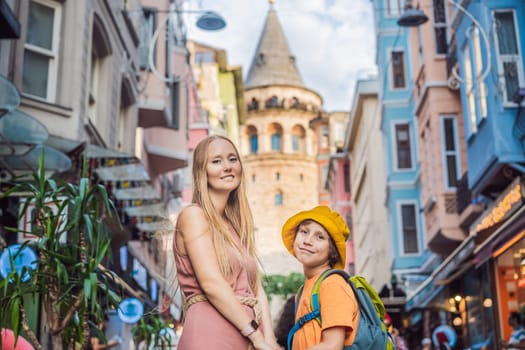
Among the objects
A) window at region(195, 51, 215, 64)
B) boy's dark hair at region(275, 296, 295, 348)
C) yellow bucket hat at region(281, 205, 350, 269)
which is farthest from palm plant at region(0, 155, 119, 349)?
window at region(195, 51, 215, 64)

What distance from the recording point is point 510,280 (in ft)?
51.3

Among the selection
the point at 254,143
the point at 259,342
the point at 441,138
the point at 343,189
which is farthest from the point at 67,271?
the point at 254,143

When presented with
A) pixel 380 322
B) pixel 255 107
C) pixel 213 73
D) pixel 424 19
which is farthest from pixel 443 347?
pixel 255 107

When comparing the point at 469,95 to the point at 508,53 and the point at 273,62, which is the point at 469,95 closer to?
the point at 508,53

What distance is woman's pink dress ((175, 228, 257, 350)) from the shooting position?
3711 mm

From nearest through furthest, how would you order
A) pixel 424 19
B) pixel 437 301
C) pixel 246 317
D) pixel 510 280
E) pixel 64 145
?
pixel 246 317, pixel 64 145, pixel 510 280, pixel 424 19, pixel 437 301

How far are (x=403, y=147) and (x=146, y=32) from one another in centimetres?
1169

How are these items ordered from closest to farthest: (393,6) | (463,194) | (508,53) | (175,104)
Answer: (508,53) → (463,194) → (175,104) → (393,6)

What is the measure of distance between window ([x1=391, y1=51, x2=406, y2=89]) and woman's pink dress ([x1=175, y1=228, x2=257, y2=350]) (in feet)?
97.6

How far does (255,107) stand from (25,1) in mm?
95663

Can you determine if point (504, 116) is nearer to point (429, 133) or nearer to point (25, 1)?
point (429, 133)

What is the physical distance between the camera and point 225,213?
424 cm

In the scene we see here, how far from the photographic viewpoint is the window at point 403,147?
31984 mm

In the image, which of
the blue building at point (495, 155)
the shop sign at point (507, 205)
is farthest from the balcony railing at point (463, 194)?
the shop sign at point (507, 205)
